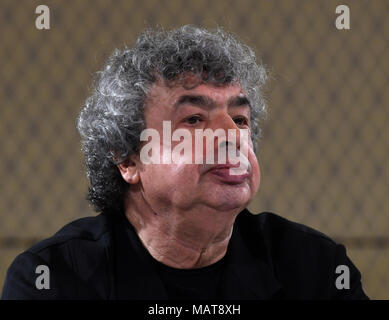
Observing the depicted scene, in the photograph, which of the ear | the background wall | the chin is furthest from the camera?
the background wall

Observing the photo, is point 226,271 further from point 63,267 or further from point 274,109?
point 274,109

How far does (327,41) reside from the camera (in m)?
2.18

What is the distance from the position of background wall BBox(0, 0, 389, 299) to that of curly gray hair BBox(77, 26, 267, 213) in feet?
3.54

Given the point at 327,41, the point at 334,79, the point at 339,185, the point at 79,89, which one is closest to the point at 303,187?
the point at 339,185

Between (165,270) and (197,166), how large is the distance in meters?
0.20

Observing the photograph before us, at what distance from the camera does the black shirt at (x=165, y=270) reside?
875mm

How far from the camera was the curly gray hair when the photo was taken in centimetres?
92

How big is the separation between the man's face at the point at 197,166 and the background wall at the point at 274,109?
47.5 inches

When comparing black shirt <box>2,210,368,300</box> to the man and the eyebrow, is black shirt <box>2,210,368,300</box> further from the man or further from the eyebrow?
the eyebrow

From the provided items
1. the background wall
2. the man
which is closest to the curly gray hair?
the man

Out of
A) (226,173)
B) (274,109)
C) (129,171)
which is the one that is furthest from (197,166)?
(274,109)

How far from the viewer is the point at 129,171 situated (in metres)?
0.97

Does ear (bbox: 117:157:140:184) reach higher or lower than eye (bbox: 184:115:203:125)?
lower
